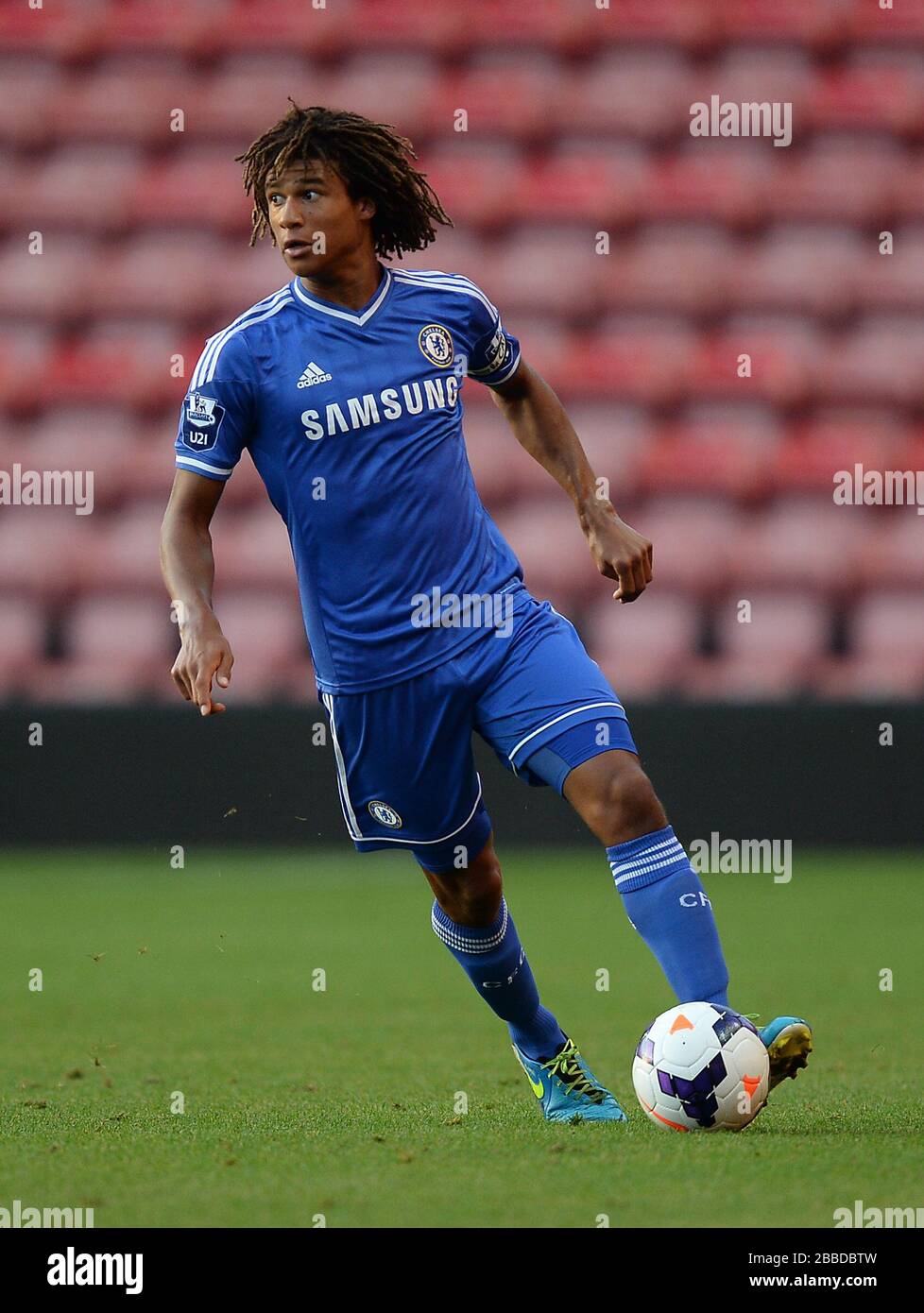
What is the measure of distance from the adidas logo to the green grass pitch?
1.67 metres

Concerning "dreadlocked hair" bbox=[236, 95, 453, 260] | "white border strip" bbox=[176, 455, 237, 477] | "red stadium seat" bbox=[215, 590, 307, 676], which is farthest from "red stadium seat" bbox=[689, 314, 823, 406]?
"white border strip" bbox=[176, 455, 237, 477]

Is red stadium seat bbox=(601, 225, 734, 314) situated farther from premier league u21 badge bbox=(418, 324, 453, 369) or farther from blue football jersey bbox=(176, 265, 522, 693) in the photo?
blue football jersey bbox=(176, 265, 522, 693)

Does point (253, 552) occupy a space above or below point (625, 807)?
above

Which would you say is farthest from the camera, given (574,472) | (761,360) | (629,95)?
(629,95)

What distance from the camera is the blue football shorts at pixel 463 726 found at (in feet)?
13.3

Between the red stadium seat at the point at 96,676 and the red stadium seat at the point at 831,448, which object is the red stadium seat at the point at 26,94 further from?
the red stadium seat at the point at 831,448

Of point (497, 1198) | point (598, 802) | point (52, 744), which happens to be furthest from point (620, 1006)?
point (52, 744)

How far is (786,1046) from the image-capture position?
3.97 metres

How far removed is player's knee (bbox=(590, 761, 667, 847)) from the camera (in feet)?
12.8

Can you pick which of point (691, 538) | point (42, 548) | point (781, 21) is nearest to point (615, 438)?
point (691, 538)

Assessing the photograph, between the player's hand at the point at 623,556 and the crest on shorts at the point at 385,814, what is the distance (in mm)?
729

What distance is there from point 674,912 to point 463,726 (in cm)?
66

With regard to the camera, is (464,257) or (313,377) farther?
(464,257)

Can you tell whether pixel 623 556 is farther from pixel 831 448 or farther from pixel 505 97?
pixel 505 97
